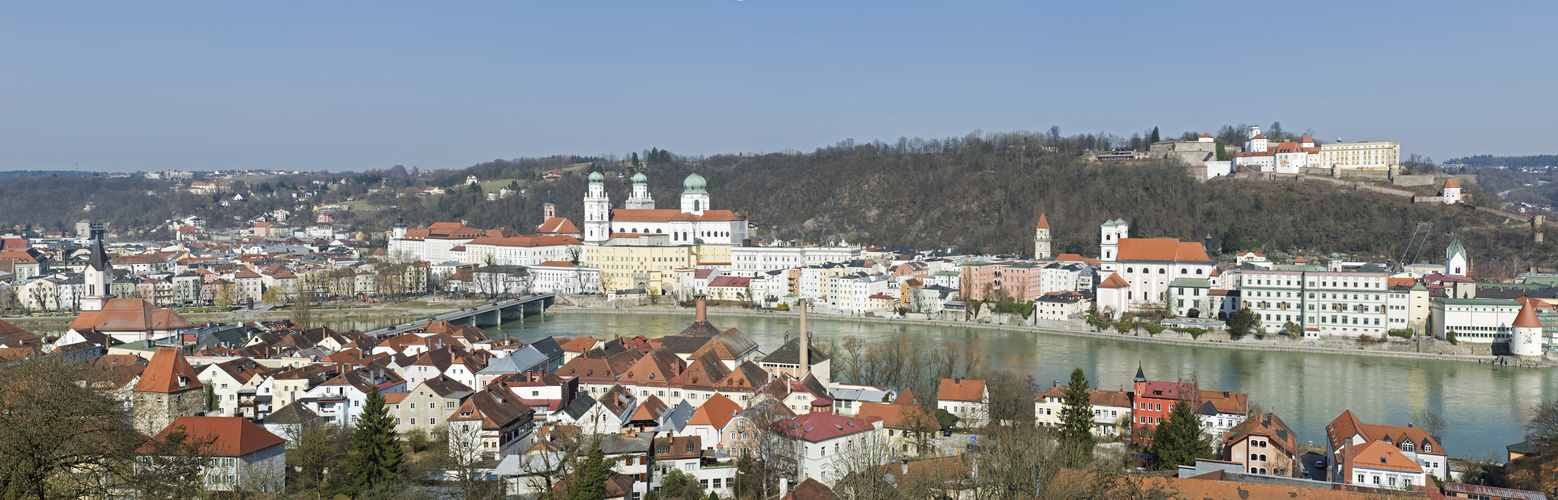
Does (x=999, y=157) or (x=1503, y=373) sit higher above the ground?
(x=999, y=157)

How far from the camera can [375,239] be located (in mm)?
50125

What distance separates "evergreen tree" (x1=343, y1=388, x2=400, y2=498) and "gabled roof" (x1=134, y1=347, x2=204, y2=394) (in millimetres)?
3470

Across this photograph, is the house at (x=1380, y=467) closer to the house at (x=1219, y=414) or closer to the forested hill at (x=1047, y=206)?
the house at (x=1219, y=414)

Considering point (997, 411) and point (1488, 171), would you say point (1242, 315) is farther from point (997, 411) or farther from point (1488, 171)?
point (1488, 171)

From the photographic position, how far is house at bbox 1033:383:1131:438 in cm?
1227

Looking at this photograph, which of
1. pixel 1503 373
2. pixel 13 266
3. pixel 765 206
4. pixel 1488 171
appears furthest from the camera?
pixel 1488 171

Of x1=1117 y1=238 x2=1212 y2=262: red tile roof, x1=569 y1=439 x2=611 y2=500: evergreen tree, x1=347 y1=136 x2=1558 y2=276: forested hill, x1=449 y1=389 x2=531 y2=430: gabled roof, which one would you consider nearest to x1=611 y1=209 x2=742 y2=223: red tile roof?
x1=347 y1=136 x2=1558 y2=276: forested hill

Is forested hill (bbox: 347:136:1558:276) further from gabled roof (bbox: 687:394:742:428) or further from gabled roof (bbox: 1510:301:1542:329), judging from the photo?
gabled roof (bbox: 687:394:742:428)

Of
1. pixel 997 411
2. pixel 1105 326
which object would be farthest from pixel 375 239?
pixel 997 411

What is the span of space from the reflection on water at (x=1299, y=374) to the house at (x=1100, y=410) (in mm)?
1886

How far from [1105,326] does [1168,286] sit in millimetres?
2479

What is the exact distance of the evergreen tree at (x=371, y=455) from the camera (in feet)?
30.3

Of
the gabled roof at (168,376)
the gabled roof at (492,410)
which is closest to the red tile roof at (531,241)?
the gabled roof at (168,376)

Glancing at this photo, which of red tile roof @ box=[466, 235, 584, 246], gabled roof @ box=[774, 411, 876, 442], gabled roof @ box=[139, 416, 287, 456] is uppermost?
red tile roof @ box=[466, 235, 584, 246]
